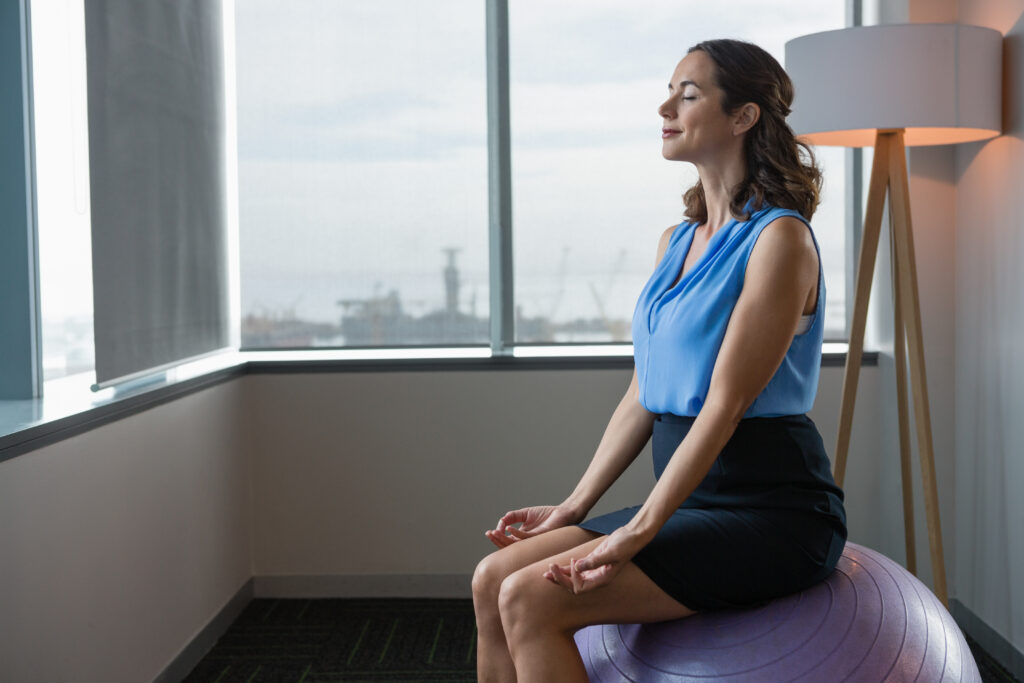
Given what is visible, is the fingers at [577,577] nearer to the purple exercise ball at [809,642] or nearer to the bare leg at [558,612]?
the bare leg at [558,612]

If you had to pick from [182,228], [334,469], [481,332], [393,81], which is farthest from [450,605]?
[393,81]

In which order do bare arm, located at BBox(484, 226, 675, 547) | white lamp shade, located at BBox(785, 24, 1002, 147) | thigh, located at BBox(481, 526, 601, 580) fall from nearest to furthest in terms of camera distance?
thigh, located at BBox(481, 526, 601, 580), bare arm, located at BBox(484, 226, 675, 547), white lamp shade, located at BBox(785, 24, 1002, 147)

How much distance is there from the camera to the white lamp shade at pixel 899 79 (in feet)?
7.42

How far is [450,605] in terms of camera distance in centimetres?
300

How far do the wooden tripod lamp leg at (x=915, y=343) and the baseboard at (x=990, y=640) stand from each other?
7.6 inches

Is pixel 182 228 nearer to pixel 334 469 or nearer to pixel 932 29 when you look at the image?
pixel 334 469

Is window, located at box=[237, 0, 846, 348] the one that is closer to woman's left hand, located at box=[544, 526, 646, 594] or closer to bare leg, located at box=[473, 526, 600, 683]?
bare leg, located at box=[473, 526, 600, 683]

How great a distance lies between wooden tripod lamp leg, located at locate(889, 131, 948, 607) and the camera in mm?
2418

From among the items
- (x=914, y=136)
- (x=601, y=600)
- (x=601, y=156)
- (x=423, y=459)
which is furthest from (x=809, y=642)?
(x=601, y=156)

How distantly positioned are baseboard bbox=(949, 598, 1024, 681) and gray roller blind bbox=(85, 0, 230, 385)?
2119 mm

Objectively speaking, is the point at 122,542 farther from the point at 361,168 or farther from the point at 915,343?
the point at 915,343

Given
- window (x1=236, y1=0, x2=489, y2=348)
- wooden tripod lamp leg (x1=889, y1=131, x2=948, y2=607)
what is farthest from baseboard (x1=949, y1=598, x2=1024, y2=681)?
window (x1=236, y1=0, x2=489, y2=348)

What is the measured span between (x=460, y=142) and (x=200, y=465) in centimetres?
129

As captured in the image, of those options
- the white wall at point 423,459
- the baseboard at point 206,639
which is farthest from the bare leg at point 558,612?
the white wall at point 423,459
